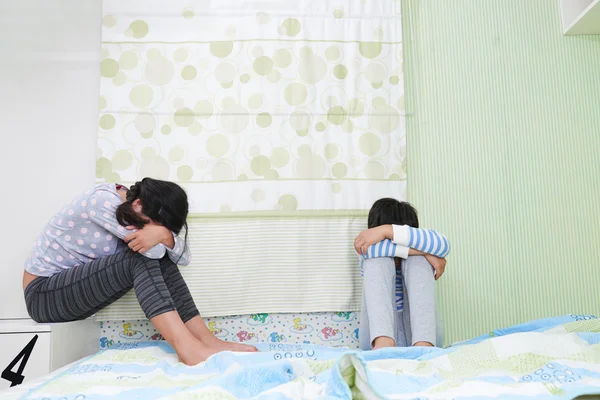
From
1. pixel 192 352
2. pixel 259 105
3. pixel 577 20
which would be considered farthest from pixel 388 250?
pixel 577 20

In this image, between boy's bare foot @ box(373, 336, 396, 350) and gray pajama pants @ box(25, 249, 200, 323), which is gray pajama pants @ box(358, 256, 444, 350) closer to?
boy's bare foot @ box(373, 336, 396, 350)

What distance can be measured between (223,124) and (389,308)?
0.98m

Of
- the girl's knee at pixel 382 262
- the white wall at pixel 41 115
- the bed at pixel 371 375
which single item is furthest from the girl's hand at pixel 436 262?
the white wall at pixel 41 115

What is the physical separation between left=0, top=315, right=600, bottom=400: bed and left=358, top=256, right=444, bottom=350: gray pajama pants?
0.24m

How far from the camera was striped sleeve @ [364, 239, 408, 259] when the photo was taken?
172 cm

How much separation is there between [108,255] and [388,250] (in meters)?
0.88

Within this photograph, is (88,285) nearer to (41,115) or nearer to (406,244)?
(41,115)

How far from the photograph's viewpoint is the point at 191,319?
1830mm

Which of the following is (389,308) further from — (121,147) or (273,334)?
(121,147)

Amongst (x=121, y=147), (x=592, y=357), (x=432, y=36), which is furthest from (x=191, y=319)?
(x=432, y=36)

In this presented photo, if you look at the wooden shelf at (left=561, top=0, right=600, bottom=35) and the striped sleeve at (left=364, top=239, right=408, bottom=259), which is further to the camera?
the wooden shelf at (left=561, top=0, right=600, bottom=35)

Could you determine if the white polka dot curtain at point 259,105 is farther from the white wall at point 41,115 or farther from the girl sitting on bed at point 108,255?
the girl sitting on bed at point 108,255

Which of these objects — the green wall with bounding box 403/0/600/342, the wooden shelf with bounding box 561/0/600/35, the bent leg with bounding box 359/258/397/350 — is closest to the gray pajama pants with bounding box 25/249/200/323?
the bent leg with bounding box 359/258/397/350

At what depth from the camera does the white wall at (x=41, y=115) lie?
2109mm
